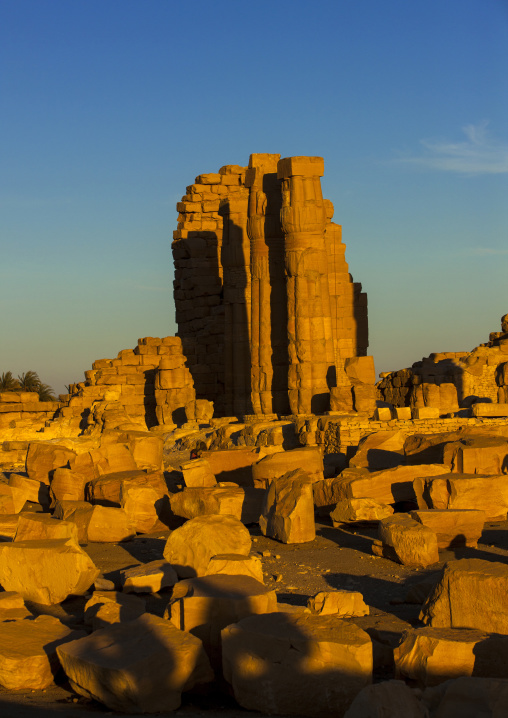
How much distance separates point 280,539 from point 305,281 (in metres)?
10.5

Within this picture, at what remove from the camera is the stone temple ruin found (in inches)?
185

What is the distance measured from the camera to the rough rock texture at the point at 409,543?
7.66 m

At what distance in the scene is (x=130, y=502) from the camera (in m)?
9.70

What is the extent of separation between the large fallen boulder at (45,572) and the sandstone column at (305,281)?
11.8 m

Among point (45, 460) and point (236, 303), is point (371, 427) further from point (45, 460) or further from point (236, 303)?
point (236, 303)

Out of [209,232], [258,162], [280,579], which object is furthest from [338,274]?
[280,579]

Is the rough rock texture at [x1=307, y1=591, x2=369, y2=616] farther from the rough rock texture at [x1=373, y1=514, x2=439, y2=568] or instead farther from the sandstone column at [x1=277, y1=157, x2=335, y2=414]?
the sandstone column at [x1=277, y1=157, x2=335, y2=414]

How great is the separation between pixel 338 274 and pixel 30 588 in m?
16.7

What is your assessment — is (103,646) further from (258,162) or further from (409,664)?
(258,162)

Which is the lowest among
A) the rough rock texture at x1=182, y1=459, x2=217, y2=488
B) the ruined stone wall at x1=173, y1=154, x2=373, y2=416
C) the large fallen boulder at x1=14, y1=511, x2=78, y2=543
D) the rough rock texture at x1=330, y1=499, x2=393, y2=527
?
the rough rock texture at x1=330, y1=499, x2=393, y2=527

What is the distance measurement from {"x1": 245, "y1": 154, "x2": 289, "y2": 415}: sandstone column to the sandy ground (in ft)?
34.5

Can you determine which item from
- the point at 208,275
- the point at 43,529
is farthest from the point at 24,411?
the point at 43,529

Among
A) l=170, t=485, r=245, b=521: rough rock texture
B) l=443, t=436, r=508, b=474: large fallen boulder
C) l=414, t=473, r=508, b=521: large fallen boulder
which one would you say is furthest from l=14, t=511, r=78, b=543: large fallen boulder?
l=443, t=436, r=508, b=474: large fallen boulder

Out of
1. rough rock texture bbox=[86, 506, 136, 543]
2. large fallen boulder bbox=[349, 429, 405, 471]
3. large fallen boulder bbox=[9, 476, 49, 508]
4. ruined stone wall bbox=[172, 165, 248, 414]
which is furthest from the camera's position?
ruined stone wall bbox=[172, 165, 248, 414]
